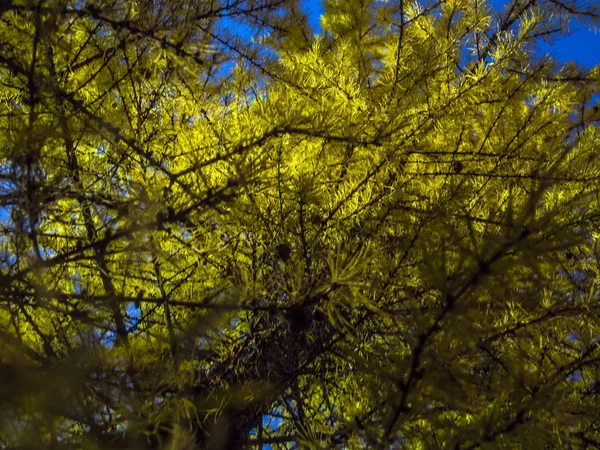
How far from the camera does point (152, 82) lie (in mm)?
2062

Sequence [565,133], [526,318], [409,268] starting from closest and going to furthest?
1. [526,318]
2. [409,268]
3. [565,133]

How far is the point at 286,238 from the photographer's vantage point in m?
1.60

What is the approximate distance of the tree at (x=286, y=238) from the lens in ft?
3.17

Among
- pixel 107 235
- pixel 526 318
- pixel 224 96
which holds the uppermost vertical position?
pixel 224 96

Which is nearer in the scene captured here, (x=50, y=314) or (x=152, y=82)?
(x=50, y=314)

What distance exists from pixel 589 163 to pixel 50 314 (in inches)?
65.4

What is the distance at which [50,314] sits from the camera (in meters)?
1.37

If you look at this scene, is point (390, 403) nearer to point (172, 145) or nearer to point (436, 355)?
point (436, 355)

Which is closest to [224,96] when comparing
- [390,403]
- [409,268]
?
[409,268]

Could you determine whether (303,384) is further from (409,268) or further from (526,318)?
(526,318)

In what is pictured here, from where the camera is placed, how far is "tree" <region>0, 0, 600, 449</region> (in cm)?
97

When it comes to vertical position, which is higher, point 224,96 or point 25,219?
point 224,96

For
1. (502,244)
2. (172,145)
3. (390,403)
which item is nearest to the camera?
(502,244)

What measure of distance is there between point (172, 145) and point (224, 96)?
27cm
